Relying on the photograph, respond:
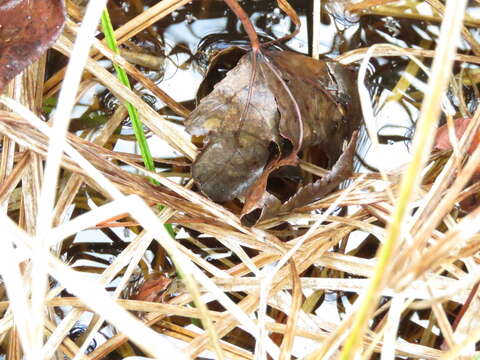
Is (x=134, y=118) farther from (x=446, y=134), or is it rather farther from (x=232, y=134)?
(x=446, y=134)

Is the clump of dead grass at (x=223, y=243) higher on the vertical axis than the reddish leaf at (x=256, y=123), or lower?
lower

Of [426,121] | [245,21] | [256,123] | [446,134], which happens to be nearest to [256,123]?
[256,123]

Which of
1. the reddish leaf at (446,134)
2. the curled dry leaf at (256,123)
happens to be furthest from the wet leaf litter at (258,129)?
the reddish leaf at (446,134)

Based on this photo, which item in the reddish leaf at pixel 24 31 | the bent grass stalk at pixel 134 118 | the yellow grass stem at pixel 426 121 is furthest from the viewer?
the bent grass stalk at pixel 134 118

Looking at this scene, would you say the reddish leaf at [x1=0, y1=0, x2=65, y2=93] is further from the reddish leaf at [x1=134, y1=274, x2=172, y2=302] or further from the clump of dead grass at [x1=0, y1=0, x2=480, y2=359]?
the reddish leaf at [x1=134, y1=274, x2=172, y2=302]

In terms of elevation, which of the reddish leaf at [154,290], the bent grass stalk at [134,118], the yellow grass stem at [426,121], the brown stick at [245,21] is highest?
the brown stick at [245,21]

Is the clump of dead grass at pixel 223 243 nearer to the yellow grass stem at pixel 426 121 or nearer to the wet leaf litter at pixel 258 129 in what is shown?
the wet leaf litter at pixel 258 129

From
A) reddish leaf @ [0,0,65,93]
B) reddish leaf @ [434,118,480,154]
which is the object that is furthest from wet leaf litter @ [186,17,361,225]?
reddish leaf @ [0,0,65,93]
